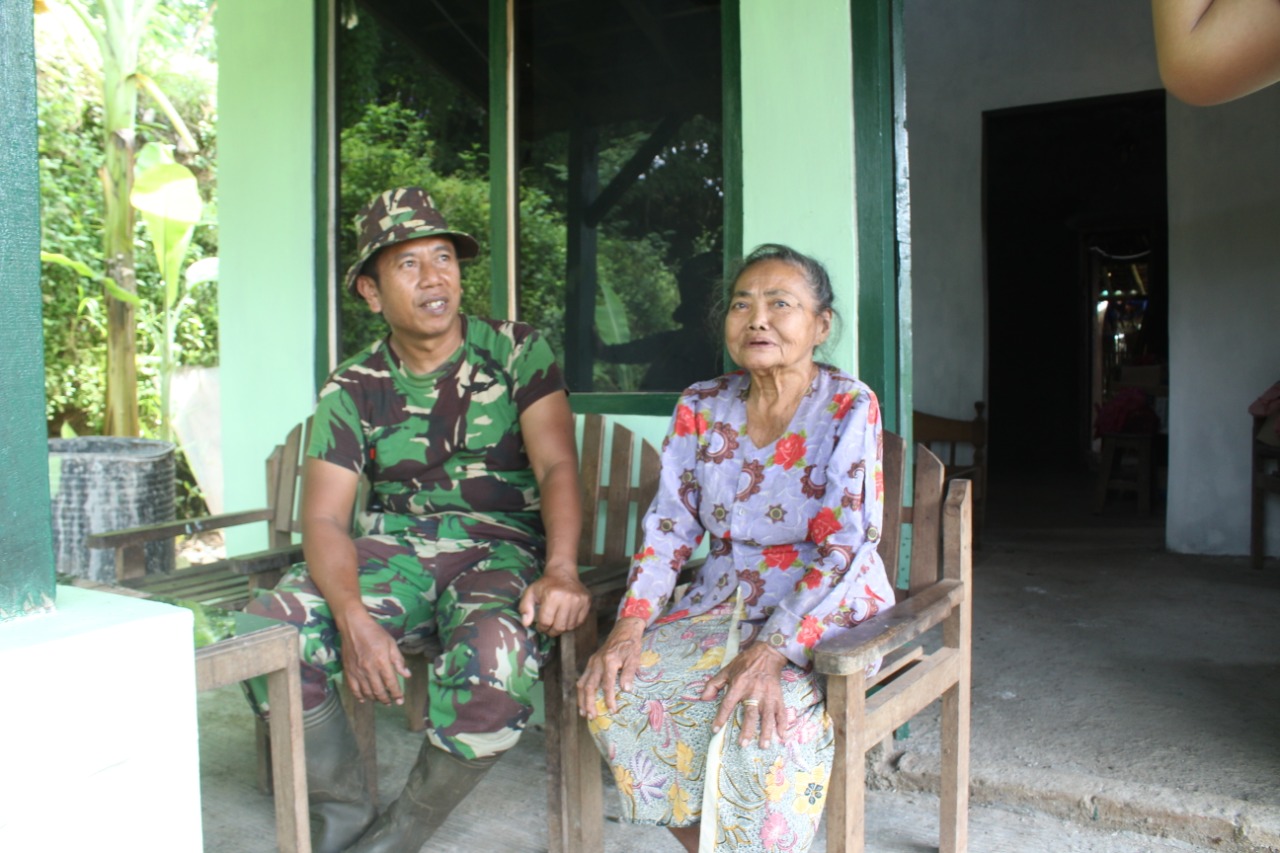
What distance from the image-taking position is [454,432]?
250 centimetres

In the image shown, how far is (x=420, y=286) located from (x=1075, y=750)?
2124mm

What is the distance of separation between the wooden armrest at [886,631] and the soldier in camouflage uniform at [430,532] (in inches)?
25.9

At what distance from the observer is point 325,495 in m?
2.39

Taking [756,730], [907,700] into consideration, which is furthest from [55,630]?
[907,700]

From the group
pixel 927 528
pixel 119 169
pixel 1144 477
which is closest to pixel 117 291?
pixel 119 169

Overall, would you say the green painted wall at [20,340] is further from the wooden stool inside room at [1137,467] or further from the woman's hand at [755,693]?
the wooden stool inside room at [1137,467]

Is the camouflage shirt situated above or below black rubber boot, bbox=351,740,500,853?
above

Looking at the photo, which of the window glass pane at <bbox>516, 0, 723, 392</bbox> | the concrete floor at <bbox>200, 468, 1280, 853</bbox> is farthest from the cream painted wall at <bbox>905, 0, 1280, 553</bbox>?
the window glass pane at <bbox>516, 0, 723, 392</bbox>

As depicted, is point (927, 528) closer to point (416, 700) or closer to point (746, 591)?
point (746, 591)

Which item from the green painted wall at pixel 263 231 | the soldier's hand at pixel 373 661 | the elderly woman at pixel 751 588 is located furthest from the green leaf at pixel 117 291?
the elderly woman at pixel 751 588

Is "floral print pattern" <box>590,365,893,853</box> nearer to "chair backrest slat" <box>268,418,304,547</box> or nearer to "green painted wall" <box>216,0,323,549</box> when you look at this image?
"chair backrest slat" <box>268,418,304,547</box>

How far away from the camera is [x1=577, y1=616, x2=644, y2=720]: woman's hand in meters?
1.94

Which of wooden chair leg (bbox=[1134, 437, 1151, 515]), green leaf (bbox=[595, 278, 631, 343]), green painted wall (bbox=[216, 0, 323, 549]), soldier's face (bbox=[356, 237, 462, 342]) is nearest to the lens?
soldier's face (bbox=[356, 237, 462, 342])

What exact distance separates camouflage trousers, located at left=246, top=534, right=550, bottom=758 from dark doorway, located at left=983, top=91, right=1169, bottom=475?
308 inches
